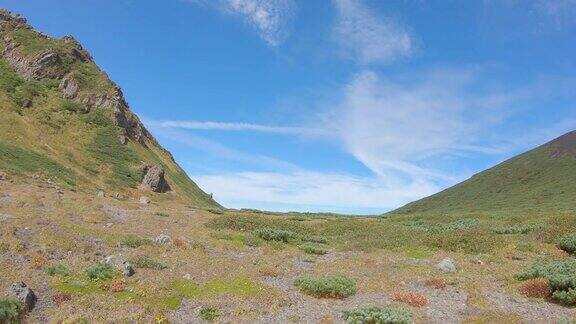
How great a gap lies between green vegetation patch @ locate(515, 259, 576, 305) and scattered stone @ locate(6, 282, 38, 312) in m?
18.5

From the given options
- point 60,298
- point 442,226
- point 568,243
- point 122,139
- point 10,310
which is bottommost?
point 10,310

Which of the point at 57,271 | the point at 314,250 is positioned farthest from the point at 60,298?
the point at 314,250

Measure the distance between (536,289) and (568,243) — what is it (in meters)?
12.0

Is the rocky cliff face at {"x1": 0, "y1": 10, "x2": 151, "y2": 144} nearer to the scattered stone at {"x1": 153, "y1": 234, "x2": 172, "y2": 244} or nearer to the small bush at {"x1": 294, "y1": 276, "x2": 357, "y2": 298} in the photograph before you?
the scattered stone at {"x1": 153, "y1": 234, "x2": 172, "y2": 244}

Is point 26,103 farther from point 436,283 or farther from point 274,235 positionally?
point 436,283

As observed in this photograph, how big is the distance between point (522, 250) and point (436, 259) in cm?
628

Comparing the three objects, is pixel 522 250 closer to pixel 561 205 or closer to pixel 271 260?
pixel 271 260

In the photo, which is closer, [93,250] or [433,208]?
[93,250]

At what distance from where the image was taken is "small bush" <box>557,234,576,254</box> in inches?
1139

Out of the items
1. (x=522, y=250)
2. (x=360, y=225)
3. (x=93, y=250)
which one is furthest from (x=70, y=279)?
(x=360, y=225)

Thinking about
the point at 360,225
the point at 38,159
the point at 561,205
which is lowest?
the point at 360,225

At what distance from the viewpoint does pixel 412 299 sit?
18.4m

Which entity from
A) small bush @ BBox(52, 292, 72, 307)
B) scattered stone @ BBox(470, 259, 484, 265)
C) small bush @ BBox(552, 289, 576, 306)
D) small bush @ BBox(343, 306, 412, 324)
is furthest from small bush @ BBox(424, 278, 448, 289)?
small bush @ BBox(52, 292, 72, 307)

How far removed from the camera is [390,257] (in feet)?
94.0
